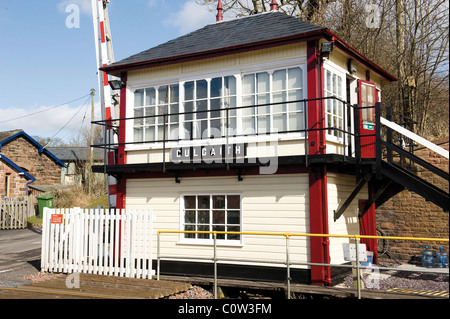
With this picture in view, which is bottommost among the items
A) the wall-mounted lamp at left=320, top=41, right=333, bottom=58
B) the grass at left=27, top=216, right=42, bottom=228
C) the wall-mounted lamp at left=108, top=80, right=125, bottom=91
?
the grass at left=27, top=216, right=42, bottom=228

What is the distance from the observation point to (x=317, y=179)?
991cm

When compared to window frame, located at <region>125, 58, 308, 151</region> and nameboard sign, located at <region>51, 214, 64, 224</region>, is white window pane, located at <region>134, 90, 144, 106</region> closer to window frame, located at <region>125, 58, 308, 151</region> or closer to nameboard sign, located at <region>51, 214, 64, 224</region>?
window frame, located at <region>125, 58, 308, 151</region>

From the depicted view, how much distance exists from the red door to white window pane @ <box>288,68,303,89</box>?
1.86m

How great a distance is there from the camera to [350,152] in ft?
38.2

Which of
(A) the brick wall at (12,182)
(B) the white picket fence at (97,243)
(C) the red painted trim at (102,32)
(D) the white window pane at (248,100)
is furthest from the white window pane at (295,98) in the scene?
(A) the brick wall at (12,182)

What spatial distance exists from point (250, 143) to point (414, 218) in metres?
6.07

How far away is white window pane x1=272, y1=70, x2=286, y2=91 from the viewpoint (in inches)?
423

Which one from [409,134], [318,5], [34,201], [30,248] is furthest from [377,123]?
[34,201]

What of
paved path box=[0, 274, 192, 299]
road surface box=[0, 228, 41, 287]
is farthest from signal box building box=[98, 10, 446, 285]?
road surface box=[0, 228, 41, 287]

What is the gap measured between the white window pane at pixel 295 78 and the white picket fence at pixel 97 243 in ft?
14.9


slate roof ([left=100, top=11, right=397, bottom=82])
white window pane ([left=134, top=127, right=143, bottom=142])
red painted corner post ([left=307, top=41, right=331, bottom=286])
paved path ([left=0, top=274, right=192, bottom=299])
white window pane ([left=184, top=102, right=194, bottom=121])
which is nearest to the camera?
paved path ([left=0, top=274, right=192, bottom=299])

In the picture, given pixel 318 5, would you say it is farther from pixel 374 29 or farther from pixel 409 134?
pixel 409 134

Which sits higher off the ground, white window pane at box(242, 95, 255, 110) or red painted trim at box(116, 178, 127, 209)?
white window pane at box(242, 95, 255, 110)

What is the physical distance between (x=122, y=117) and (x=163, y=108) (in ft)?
4.17
